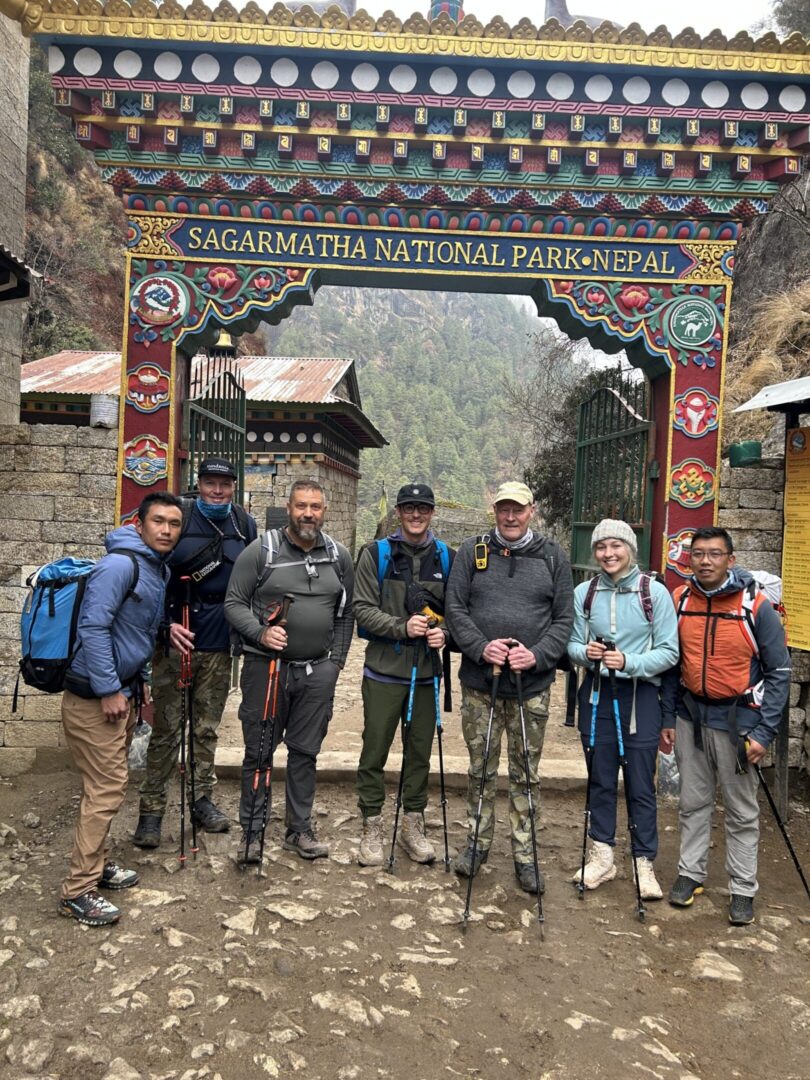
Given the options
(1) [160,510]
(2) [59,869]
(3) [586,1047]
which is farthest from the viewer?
(2) [59,869]

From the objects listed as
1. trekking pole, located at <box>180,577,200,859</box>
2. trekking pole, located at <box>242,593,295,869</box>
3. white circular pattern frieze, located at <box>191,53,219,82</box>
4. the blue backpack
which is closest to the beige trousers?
the blue backpack

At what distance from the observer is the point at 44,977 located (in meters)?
3.26

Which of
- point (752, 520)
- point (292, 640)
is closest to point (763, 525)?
point (752, 520)

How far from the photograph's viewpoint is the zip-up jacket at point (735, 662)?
387 cm

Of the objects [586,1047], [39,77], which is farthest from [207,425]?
[39,77]

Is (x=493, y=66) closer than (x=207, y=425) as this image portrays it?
Yes

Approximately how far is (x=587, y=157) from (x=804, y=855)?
5.20m

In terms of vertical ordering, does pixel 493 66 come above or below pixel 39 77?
below

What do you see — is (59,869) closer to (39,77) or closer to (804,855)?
(804,855)

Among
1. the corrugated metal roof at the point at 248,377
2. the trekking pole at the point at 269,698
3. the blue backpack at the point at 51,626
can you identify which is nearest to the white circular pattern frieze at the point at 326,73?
the trekking pole at the point at 269,698

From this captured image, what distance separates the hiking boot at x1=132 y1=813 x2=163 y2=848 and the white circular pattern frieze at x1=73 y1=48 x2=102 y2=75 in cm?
530

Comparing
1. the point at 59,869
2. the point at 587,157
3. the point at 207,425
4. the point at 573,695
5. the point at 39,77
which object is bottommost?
the point at 59,869

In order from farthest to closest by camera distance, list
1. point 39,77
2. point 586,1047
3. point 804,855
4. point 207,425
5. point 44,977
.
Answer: point 39,77 < point 207,425 < point 804,855 < point 44,977 < point 586,1047

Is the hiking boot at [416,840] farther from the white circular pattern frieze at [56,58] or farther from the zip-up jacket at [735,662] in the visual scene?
the white circular pattern frieze at [56,58]
